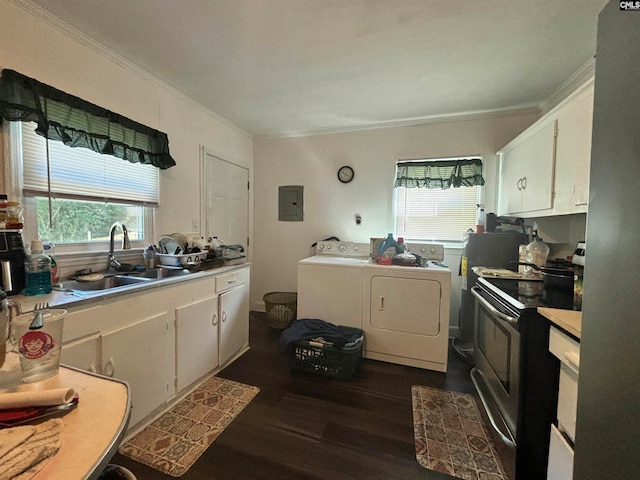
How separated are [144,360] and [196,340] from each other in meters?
0.42

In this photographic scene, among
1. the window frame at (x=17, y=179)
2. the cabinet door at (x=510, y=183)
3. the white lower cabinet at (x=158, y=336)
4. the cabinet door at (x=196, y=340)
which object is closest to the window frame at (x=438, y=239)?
the cabinet door at (x=510, y=183)

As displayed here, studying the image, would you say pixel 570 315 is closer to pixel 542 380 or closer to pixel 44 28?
pixel 542 380

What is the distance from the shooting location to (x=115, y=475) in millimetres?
652

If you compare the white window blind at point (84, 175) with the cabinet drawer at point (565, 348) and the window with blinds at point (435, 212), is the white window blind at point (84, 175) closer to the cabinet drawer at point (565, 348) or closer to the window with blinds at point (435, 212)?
the window with blinds at point (435, 212)

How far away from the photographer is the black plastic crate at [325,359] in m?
2.17

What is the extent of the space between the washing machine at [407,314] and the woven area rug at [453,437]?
1.24 ft

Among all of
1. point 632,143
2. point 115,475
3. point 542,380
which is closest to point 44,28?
point 115,475

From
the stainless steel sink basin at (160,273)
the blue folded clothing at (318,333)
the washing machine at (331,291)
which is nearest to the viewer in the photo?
the stainless steel sink basin at (160,273)

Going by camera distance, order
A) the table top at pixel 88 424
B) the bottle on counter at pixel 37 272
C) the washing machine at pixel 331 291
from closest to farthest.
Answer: the table top at pixel 88 424, the bottle on counter at pixel 37 272, the washing machine at pixel 331 291

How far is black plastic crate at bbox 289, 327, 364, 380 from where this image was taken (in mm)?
2168

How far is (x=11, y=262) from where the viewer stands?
51.5 inches

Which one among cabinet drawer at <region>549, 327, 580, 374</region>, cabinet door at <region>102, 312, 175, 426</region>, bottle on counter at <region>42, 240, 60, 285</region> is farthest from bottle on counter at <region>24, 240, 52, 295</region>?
cabinet drawer at <region>549, 327, 580, 374</region>

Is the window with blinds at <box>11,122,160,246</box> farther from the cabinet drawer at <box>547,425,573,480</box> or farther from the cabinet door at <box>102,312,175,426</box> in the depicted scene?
the cabinet drawer at <box>547,425,573,480</box>

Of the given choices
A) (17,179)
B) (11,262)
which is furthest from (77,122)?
(11,262)
